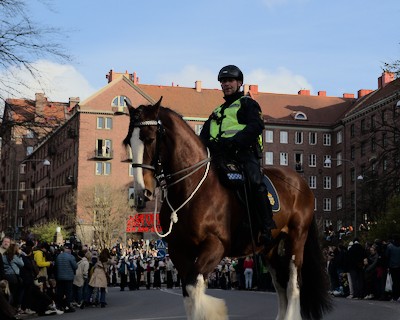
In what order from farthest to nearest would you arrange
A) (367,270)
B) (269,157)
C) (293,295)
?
1. (269,157)
2. (367,270)
3. (293,295)

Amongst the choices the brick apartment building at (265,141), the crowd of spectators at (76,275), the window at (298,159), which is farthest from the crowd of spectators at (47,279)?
the window at (298,159)

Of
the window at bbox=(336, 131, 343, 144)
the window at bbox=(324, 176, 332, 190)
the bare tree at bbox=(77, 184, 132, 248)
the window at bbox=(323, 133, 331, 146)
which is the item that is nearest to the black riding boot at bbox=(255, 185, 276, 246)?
the bare tree at bbox=(77, 184, 132, 248)

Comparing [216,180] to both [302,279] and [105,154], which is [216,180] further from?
[105,154]

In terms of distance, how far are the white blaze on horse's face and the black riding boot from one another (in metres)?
1.82

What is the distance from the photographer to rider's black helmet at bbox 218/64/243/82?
396 inches

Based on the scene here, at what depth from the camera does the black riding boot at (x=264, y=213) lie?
9766 millimetres

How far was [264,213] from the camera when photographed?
9820 millimetres

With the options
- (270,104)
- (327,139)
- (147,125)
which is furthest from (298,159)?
(147,125)

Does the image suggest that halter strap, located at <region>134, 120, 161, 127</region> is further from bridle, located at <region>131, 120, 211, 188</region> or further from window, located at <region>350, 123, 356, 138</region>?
window, located at <region>350, 123, 356, 138</region>

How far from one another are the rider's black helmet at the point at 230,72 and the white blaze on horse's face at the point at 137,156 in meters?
1.84

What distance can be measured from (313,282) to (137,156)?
3.98 m

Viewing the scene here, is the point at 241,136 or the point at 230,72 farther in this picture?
A: the point at 230,72

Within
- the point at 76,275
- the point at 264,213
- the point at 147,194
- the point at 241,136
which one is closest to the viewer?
the point at 147,194

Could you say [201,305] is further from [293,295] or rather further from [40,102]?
[40,102]
